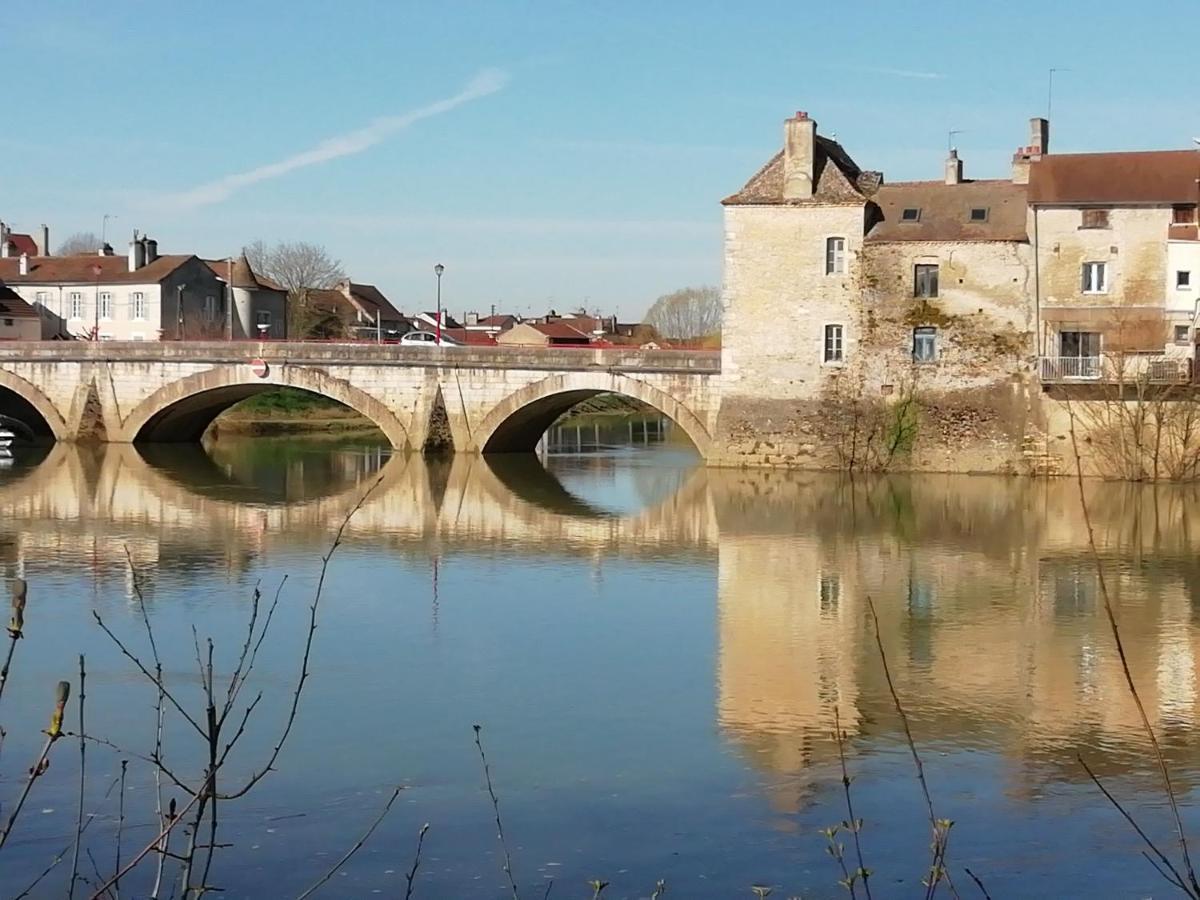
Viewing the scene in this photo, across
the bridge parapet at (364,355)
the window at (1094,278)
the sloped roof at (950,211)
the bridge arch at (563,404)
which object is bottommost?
the bridge arch at (563,404)

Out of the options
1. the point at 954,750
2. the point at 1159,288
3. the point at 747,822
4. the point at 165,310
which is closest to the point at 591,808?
the point at 747,822

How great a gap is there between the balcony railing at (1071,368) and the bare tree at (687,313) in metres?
84.5

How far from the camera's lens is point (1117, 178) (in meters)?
33.8

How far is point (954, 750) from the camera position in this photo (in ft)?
37.2

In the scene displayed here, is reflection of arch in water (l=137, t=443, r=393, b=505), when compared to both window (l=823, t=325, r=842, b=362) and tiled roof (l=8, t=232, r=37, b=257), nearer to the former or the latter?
window (l=823, t=325, r=842, b=362)

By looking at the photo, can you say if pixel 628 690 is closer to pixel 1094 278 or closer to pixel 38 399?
pixel 1094 278

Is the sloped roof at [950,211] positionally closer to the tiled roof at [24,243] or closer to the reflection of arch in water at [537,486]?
the reflection of arch in water at [537,486]

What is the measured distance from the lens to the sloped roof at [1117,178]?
3309 centimetres

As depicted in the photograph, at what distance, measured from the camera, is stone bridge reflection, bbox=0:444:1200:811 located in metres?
12.2

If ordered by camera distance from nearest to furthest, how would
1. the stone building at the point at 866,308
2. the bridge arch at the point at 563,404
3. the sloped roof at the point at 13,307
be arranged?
the stone building at the point at 866,308
the bridge arch at the point at 563,404
the sloped roof at the point at 13,307

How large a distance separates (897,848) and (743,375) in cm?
2692

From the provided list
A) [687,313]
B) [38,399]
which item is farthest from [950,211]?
[687,313]

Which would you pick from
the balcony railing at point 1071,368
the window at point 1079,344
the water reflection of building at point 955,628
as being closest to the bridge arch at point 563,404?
the balcony railing at point 1071,368

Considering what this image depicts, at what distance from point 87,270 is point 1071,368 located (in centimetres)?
3993
